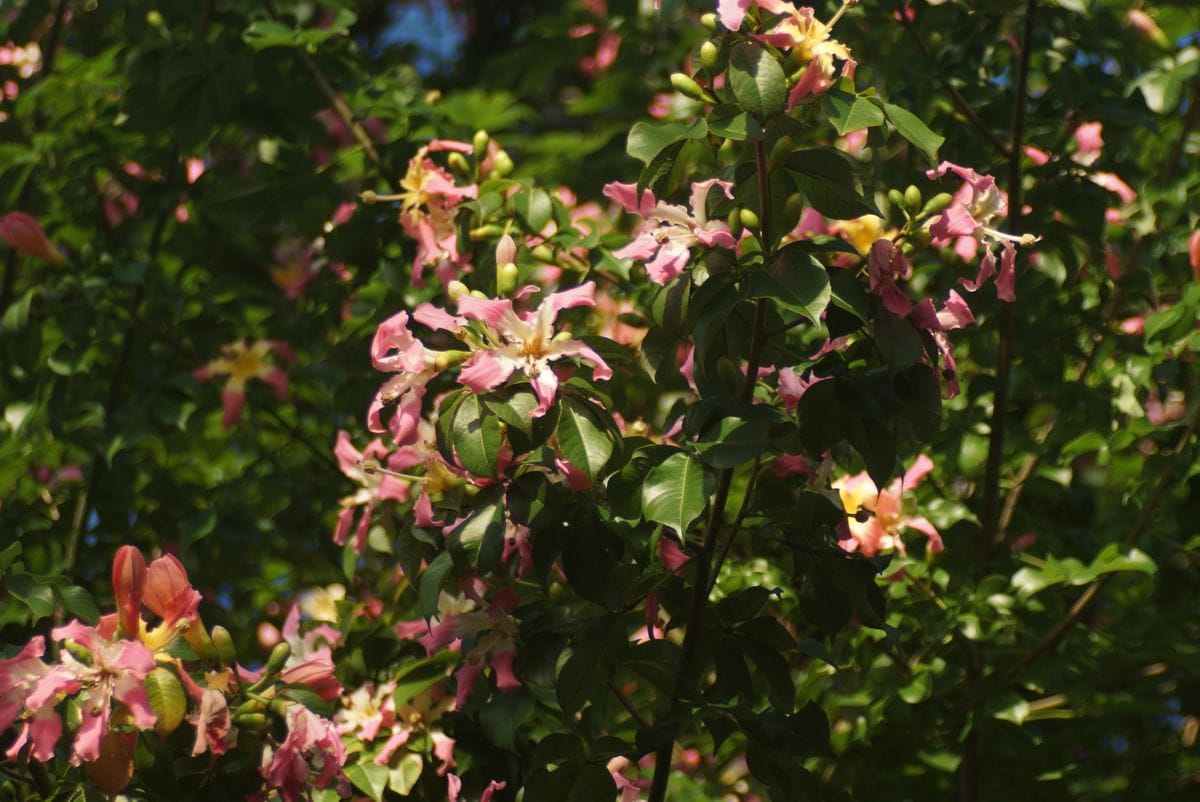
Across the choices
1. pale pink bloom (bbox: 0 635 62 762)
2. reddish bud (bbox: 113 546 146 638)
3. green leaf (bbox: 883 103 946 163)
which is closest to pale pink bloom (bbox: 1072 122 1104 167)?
green leaf (bbox: 883 103 946 163)

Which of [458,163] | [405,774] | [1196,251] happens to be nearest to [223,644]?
[405,774]

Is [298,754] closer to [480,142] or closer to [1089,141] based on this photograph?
[480,142]

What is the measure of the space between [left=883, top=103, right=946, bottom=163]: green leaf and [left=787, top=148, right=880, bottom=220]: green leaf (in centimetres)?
5

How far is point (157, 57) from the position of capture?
2293 millimetres

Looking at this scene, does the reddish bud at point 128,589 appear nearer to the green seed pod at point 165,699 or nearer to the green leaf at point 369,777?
the green seed pod at point 165,699

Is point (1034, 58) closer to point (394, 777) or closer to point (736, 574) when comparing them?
point (736, 574)

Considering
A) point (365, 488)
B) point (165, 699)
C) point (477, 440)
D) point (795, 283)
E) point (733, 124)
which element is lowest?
point (365, 488)

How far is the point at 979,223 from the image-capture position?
135cm

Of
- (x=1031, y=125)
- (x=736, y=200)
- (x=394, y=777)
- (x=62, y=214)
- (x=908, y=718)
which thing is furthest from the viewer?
(x=62, y=214)

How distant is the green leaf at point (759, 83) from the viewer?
1180 millimetres

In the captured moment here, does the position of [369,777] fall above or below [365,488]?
below

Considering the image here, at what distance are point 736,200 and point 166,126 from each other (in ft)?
3.80

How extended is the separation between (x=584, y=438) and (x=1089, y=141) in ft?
3.45

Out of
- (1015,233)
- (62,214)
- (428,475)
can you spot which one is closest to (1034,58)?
(1015,233)
